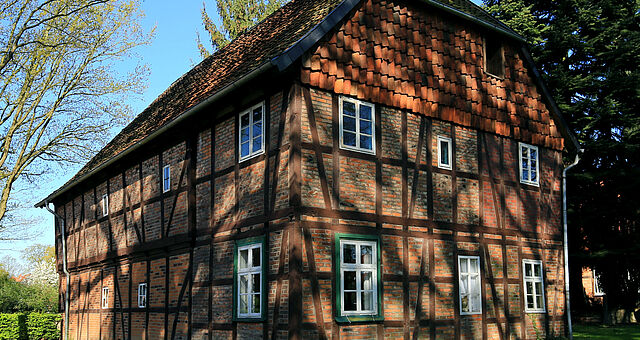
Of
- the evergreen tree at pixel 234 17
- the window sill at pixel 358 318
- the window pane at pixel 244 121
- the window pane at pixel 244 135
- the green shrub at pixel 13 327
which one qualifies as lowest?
the green shrub at pixel 13 327

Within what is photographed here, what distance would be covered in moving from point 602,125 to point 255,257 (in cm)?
1575

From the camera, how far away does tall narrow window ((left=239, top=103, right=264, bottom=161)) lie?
40.9 ft

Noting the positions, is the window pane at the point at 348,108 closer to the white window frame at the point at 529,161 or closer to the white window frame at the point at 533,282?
the white window frame at the point at 529,161

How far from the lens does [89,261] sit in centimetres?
2103

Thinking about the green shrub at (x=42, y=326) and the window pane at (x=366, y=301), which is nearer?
the window pane at (x=366, y=301)

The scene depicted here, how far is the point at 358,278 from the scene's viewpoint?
38.5 ft

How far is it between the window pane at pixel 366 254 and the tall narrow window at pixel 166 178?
19.4ft

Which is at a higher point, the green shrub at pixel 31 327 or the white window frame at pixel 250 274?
the white window frame at pixel 250 274

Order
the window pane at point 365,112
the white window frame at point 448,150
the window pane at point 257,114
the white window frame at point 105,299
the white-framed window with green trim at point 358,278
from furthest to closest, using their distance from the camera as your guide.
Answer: the white window frame at point 105,299, the white window frame at point 448,150, the window pane at point 257,114, the window pane at point 365,112, the white-framed window with green trim at point 358,278

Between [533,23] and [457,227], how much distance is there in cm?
1307

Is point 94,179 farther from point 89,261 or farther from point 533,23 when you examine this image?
point 533,23

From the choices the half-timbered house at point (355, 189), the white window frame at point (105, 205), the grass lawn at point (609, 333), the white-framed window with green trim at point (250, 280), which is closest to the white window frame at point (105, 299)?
the half-timbered house at point (355, 189)

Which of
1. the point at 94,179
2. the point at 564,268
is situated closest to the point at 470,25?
the point at 564,268

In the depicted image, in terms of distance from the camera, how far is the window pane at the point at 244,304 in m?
12.2
